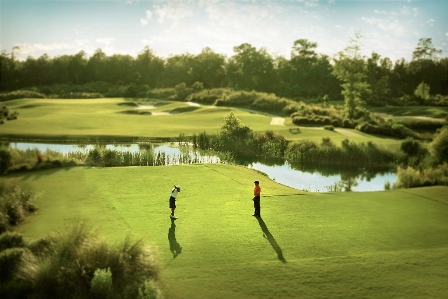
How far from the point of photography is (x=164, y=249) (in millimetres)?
14727

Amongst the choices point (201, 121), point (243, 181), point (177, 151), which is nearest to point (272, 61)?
point (201, 121)

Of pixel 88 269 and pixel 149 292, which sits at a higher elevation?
pixel 88 269

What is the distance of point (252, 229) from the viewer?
17.0 m

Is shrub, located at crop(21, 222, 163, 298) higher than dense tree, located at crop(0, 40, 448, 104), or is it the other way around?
dense tree, located at crop(0, 40, 448, 104)

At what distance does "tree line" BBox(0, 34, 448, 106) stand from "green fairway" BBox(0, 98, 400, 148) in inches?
480

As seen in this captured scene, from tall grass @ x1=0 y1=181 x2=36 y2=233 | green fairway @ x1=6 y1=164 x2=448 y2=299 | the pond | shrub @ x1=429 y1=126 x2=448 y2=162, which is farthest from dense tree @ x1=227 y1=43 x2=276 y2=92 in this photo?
tall grass @ x1=0 y1=181 x2=36 y2=233

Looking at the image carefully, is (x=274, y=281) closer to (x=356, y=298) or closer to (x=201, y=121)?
(x=356, y=298)

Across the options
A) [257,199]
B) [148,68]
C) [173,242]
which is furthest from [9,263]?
[148,68]

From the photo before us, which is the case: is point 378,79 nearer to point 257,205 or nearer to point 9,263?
point 257,205

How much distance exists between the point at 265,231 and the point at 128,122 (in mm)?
38382

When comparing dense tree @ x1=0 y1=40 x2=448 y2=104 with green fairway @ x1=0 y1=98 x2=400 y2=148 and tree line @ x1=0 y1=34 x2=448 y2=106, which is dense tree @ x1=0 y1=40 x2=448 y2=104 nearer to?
tree line @ x1=0 y1=34 x2=448 y2=106

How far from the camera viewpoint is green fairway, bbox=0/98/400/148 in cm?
4456

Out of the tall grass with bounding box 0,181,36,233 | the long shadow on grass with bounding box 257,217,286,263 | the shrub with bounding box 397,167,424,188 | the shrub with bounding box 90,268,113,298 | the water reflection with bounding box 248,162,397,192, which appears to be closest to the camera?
the shrub with bounding box 90,268,113,298

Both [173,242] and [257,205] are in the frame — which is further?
[257,205]
